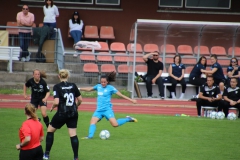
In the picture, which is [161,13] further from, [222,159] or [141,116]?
[222,159]

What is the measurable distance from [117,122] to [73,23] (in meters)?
11.6

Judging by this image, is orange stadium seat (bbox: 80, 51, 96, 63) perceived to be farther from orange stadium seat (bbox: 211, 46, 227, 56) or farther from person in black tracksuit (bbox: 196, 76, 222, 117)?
person in black tracksuit (bbox: 196, 76, 222, 117)

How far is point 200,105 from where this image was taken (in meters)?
18.7

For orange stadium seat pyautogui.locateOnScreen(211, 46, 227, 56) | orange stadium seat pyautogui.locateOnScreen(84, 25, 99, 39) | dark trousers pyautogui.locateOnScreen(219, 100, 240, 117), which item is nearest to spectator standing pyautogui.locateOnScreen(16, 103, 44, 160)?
dark trousers pyautogui.locateOnScreen(219, 100, 240, 117)

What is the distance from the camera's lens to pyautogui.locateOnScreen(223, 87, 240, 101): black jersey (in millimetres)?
18656

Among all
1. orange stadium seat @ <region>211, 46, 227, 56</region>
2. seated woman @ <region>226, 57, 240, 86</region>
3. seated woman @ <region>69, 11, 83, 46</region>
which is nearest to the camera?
seated woman @ <region>226, 57, 240, 86</region>

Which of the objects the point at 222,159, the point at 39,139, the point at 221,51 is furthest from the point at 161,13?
the point at 39,139

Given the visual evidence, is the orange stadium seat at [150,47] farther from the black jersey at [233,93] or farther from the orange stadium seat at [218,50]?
the black jersey at [233,93]

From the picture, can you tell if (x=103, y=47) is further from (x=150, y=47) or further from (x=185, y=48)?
(x=185, y=48)

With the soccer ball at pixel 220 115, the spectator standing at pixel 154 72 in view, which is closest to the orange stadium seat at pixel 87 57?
the spectator standing at pixel 154 72

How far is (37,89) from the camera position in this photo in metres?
15.0

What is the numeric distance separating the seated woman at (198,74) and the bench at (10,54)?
6.90 m

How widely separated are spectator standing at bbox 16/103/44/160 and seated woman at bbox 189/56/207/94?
13635 millimetres

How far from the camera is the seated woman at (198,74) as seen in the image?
22344mm
